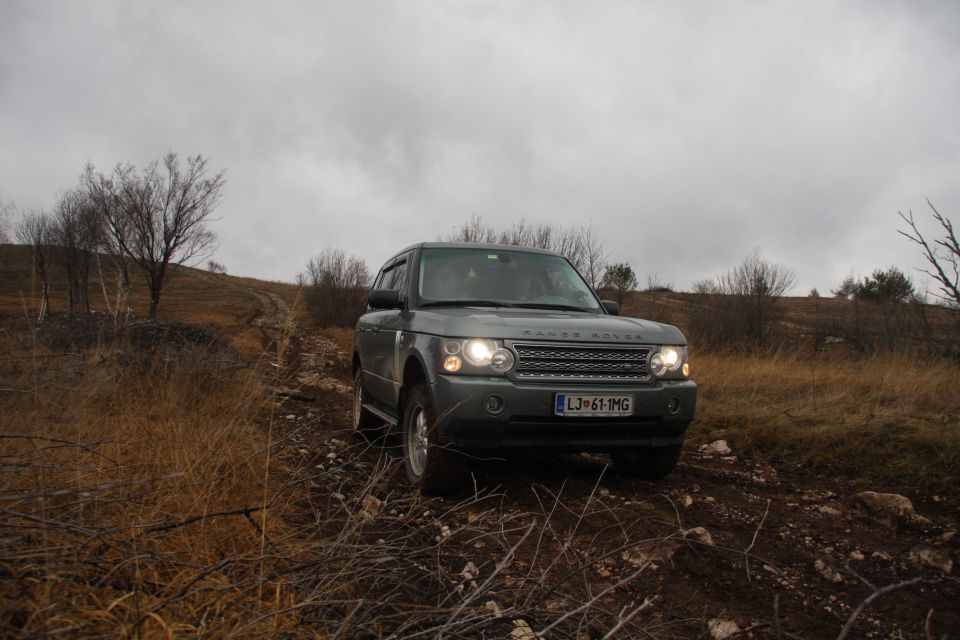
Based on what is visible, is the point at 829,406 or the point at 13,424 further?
the point at 829,406

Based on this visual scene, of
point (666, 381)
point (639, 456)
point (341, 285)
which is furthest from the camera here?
point (341, 285)

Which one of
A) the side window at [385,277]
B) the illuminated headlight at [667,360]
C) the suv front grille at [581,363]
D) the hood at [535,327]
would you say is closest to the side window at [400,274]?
the side window at [385,277]

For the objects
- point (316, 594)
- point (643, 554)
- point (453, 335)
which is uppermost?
point (453, 335)

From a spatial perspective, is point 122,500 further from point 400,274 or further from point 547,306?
point 400,274

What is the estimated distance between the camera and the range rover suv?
3.64m

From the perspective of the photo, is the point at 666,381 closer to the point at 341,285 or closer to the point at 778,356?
the point at 778,356

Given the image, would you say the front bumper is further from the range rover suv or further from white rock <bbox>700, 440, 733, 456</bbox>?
white rock <bbox>700, 440, 733, 456</bbox>

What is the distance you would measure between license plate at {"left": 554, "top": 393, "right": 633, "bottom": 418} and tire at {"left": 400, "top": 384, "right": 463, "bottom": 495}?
732 mm

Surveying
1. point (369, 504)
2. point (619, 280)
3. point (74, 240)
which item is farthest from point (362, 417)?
point (74, 240)

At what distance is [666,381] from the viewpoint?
4066 millimetres

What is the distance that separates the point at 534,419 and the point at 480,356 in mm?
498

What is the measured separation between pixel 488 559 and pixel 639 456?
2.09 meters

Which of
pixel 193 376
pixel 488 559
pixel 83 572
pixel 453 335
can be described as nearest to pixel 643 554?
pixel 488 559

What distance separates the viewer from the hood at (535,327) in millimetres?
3738
